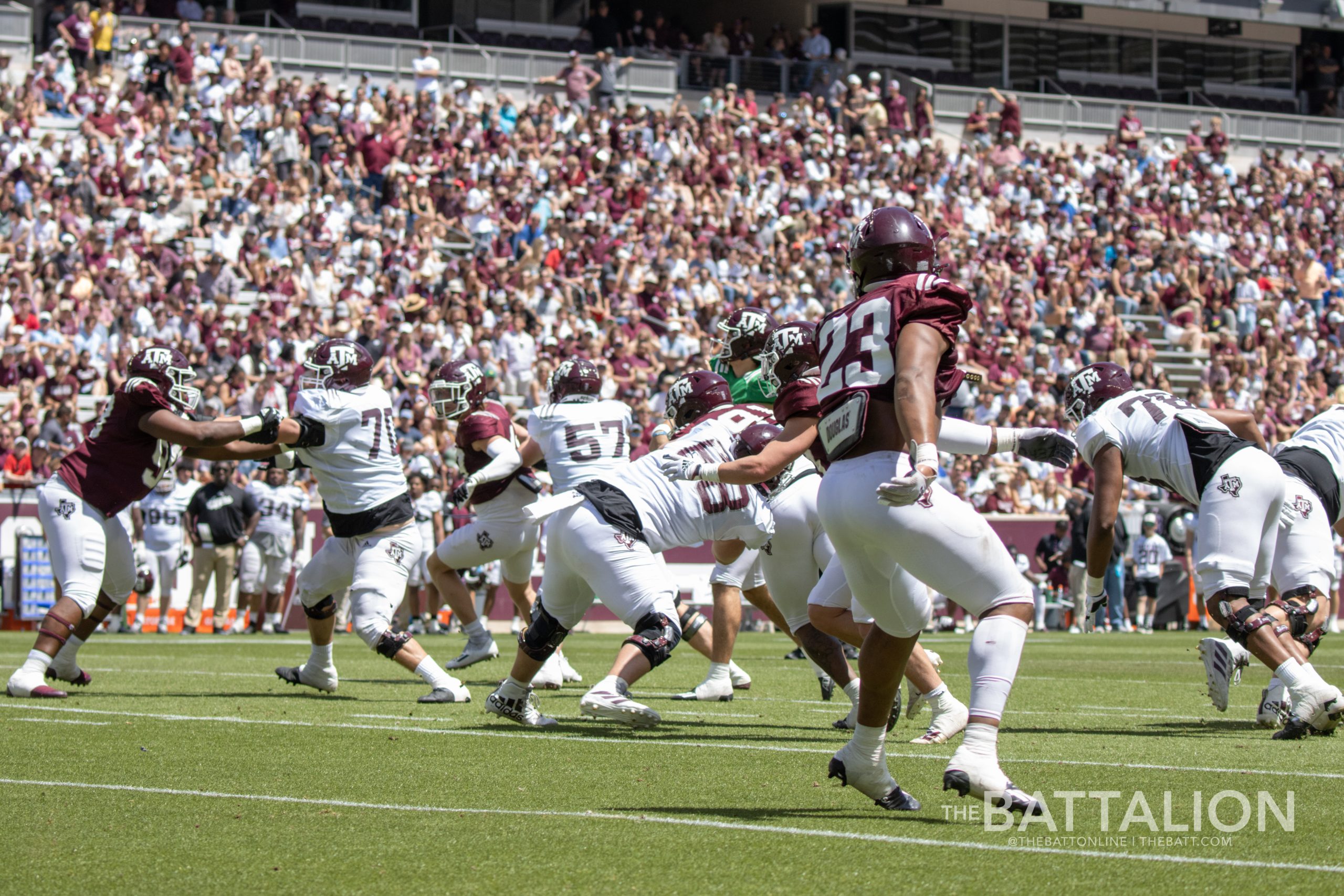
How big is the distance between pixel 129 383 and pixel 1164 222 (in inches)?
1008

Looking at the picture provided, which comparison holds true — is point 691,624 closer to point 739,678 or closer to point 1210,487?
point 739,678

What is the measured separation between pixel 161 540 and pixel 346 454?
9969 mm

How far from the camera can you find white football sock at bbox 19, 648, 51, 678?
9.54 meters

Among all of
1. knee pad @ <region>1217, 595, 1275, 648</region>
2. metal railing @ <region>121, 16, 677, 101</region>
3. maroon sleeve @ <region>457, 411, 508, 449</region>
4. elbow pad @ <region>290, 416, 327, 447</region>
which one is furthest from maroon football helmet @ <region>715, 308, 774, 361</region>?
metal railing @ <region>121, 16, 677, 101</region>

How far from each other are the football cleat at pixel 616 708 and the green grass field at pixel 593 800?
5.0 inches

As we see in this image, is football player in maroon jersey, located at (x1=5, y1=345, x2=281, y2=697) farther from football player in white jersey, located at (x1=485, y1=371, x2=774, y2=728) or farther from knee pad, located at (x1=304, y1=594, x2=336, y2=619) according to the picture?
Result: football player in white jersey, located at (x1=485, y1=371, x2=774, y2=728)

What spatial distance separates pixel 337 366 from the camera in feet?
32.3

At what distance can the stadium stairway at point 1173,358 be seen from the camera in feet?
92.2

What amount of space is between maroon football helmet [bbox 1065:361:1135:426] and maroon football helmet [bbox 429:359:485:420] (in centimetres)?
374

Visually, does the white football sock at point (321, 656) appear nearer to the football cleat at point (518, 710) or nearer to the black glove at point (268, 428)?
the black glove at point (268, 428)

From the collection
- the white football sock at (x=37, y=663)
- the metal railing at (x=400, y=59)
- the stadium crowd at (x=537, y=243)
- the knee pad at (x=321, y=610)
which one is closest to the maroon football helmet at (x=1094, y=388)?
the knee pad at (x=321, y=610)

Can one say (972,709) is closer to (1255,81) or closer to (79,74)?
(79,74)

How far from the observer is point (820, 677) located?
9.69 m

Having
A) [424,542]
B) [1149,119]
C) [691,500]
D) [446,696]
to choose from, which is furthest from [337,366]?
[1149,119]
